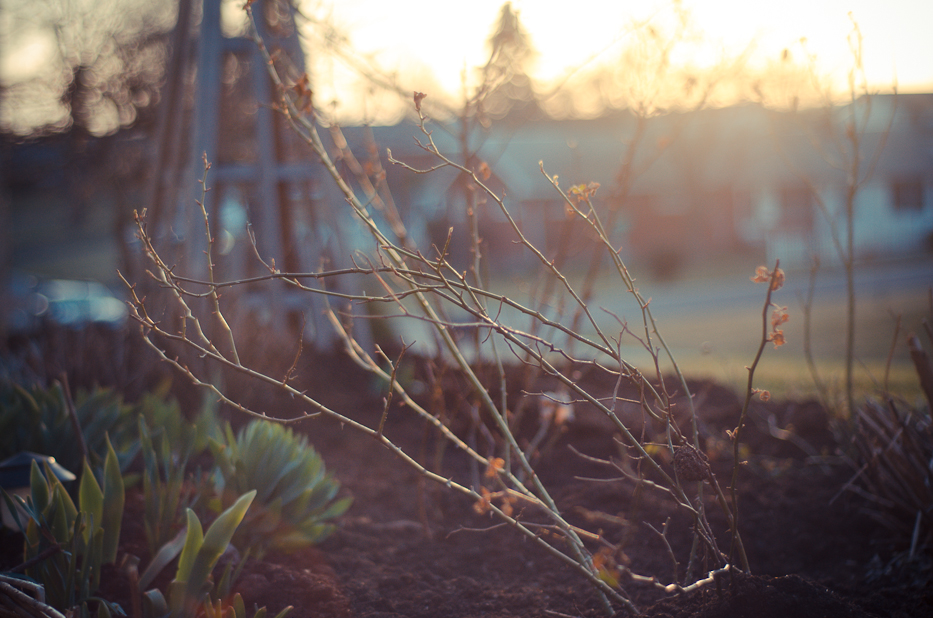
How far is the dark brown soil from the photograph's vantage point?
6.21 feet

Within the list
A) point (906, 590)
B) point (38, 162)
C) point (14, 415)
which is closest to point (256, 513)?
point (14, 415)

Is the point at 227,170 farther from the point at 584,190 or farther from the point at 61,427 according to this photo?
the point at 584,190

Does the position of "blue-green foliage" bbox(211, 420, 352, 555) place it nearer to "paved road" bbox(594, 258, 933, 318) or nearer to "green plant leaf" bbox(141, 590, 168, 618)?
"green plant leaf" bbox(141, 590, 168, 618)

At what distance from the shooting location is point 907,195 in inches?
1133

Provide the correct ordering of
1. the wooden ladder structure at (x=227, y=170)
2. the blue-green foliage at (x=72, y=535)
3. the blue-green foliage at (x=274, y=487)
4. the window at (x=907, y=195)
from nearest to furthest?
the blue-green foliage at (x=72, y=535)
the blue-green foliage at (x=274, y=487)
the wooden ladder structure at (x=227, y=170)
the window at (x=907, y=195)

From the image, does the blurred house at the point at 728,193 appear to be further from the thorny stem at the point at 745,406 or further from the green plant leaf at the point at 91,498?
the thorny stem at the point at 745,406

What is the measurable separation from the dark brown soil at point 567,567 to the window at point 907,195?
3074 cm

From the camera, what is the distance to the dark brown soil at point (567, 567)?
6.21ft

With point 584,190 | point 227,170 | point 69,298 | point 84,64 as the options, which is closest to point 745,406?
point 584,190

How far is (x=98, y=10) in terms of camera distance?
806 cm

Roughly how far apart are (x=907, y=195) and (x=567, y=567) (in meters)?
33.3

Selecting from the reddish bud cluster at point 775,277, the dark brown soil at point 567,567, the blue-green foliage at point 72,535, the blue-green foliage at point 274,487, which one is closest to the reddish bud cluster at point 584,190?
the reddish bud cluster at point 775,277

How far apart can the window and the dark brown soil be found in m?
30.7

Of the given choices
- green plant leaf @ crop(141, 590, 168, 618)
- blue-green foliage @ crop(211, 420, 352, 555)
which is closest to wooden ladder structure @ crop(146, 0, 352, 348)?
blue-green foliage @ crop(211, 420, 352, 555)
